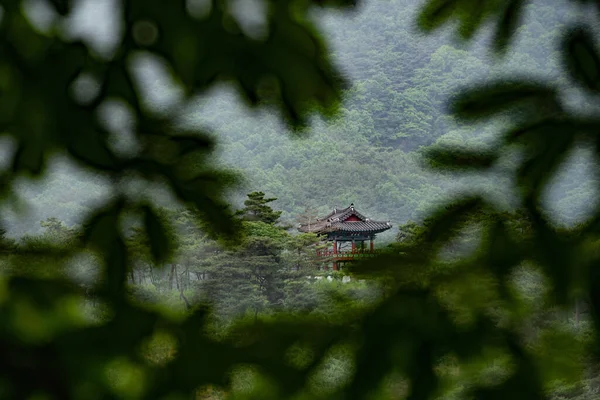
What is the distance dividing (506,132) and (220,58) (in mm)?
210

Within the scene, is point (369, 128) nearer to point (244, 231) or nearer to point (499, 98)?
point (244, 231)

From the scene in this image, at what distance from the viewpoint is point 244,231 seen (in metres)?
0.52

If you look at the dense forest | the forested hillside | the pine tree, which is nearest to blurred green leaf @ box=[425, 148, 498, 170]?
the dense forest

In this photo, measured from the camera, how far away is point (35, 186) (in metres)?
0.51

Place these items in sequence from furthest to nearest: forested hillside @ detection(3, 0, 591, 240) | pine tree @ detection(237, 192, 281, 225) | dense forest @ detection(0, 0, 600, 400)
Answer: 1. pine tree @ detection(237, 192, 281, 225)
2. forested hillside @ detection(3, 0, 591, 240)
3. dense forest @ detection(0, 0, 600, 400)

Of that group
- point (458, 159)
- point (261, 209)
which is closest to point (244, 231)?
point (458, 159)

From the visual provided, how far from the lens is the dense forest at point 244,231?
283mm

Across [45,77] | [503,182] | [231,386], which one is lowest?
[231,386]

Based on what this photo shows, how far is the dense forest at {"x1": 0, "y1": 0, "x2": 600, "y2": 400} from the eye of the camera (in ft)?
0.93

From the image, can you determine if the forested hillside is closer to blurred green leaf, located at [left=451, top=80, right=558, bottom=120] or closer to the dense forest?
the dense forest

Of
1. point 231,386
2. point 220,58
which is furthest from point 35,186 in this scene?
point 231,386

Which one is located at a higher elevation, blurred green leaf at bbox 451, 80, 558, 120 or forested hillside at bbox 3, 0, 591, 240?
forested hillside at bbox 3, 0, 591, 240

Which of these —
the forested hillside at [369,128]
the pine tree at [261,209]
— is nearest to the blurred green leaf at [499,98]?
the forested hillside at [369,128]

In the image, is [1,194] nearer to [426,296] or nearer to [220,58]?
[220,58]
